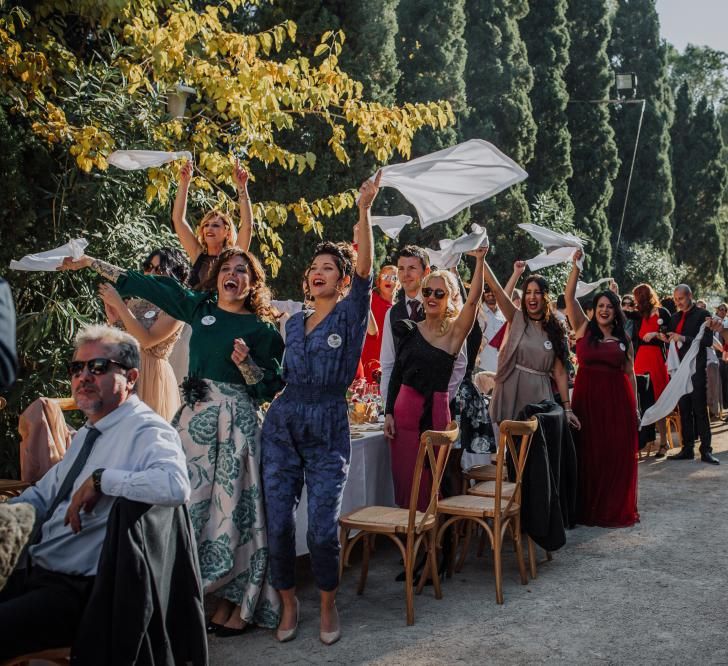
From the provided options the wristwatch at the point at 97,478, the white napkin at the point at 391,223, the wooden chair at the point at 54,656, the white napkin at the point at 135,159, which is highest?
the white napkin at the point at 135,159

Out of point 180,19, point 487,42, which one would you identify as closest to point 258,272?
point 180,19

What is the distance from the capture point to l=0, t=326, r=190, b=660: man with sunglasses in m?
2.87

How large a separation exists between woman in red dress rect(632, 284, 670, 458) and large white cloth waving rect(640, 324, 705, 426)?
0.57m

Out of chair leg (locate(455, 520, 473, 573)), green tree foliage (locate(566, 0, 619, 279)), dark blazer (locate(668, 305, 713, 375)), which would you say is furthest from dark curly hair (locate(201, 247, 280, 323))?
green tree foliage (locate(566, 0, 619, 279))

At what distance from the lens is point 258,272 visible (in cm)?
455

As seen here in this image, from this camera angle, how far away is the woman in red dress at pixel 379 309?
296 inches

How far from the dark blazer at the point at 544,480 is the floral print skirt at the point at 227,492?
1.85m

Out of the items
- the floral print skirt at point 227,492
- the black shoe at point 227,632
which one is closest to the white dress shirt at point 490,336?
the floral print skirt at point 227,492

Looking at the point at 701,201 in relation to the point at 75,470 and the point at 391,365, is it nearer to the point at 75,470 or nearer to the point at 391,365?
the point at 391,365

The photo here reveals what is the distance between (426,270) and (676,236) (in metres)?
28.5

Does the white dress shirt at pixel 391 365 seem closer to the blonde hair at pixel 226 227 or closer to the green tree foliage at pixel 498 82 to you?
the blonde hair at pixel 226 227

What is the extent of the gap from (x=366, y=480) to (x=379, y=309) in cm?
249

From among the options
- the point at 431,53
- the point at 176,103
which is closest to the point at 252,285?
the point at 176,103

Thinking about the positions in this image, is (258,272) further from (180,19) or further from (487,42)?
(487,42)
